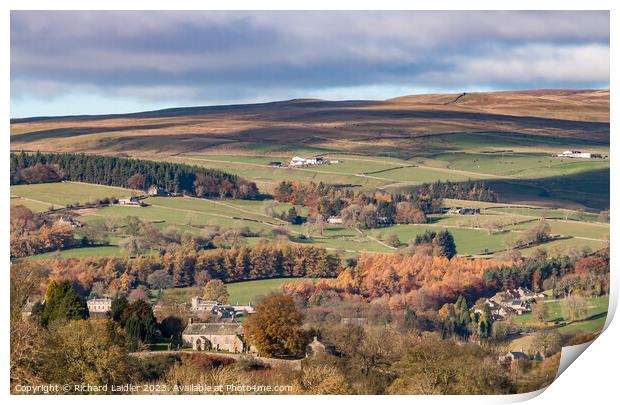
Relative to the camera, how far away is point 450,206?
29938mm

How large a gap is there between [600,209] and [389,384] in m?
7.72

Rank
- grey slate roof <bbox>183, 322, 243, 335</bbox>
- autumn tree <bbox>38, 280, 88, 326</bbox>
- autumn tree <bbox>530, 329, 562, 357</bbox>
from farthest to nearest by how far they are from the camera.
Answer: grey slate roof <bbox>183, 322, 243, 335</bbox> < autumn tree <bbox>38, 280, 88, 326</bbox> < autumn tree <bbox>530, 329, 562, 357</bbox>

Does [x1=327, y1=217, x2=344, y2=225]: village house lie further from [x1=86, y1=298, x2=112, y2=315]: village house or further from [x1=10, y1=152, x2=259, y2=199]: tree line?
[x1=86, y1=298, x2=112, y2=315]: village house

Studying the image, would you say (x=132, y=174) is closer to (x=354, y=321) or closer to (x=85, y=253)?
(x=85, y=253)

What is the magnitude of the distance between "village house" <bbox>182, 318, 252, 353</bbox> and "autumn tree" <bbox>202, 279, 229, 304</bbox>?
148 centimetres

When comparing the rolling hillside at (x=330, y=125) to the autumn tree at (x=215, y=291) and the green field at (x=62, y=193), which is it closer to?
the green field at (x=62, y=193)

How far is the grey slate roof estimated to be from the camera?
84.2 ft

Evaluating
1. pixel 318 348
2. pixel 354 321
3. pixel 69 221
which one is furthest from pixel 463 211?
pixel 69 221

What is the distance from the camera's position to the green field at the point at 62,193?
28.8 metres

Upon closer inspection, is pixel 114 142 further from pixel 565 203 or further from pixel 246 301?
pixel 565 203

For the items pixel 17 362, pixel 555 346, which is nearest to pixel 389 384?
pixel 555 346

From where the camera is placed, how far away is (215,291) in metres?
27.9

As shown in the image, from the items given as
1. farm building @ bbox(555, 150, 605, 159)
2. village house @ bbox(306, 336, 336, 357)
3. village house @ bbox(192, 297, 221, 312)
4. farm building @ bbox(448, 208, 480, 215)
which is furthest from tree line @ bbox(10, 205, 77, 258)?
farm building @ bbox(555, 150, 605, 159)

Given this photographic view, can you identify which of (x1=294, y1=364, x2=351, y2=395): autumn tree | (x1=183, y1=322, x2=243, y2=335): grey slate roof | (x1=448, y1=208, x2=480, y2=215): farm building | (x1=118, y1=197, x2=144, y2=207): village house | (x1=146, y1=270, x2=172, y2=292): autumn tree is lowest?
(x1=294, y1=364, x2=351, y2=395): autumn tree
